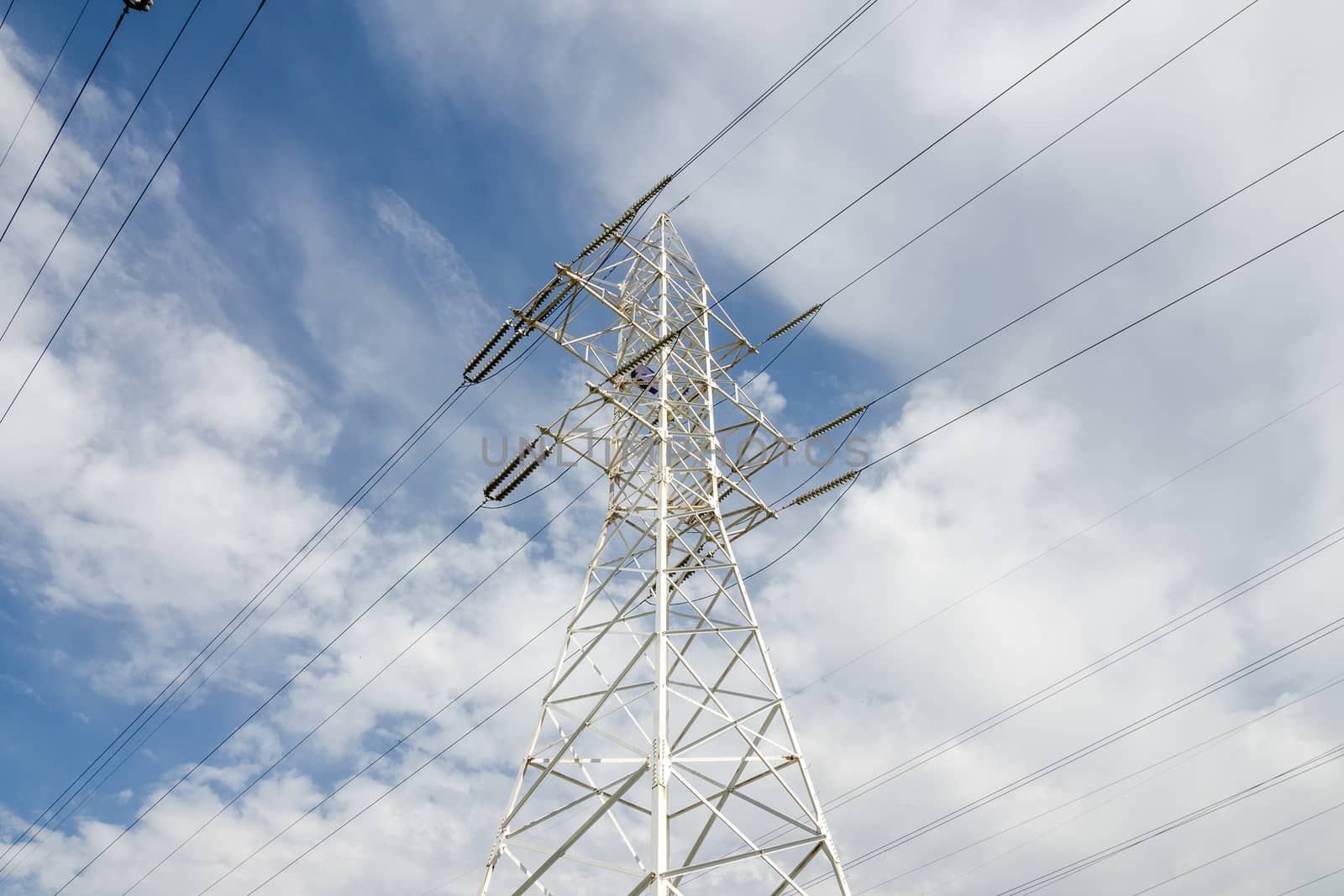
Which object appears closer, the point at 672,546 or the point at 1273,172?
the point at 1273,172

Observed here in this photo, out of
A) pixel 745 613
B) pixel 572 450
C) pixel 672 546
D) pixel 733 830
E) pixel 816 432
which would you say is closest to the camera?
pixel 733 830

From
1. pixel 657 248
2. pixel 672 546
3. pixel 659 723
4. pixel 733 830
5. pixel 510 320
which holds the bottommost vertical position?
pixel 733 830

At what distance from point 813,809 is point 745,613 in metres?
3.14

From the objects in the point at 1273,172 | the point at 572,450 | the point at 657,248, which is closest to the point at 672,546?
the point at 572,450

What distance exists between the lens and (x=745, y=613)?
12.4 m

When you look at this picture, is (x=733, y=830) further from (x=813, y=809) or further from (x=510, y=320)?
(x=510, y=320)

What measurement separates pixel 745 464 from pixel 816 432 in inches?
67.8

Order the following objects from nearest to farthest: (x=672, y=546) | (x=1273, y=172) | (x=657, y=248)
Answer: (x=1273, y=172), (x=672, y=546), (x=657, y=248)

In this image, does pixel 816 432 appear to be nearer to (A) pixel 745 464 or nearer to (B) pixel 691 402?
(A) pixel 745 464

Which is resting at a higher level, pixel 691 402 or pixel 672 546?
pixel 691 402

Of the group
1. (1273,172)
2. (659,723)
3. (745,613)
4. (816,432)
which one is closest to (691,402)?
(816,432)

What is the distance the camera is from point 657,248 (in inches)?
748

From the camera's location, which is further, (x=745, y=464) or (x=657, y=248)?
(x=657, y=248)

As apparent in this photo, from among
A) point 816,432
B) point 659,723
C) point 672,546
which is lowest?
point 659,723
